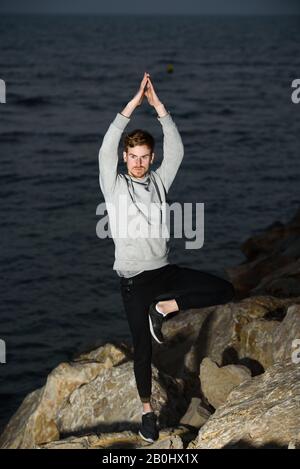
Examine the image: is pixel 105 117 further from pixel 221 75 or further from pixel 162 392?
pixel 162 392

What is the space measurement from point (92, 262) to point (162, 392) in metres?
12.1

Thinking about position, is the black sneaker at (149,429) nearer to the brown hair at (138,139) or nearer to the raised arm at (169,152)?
the raised arm at (169,152)

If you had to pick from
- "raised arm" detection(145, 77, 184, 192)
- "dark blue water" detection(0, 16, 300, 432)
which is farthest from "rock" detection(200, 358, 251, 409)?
"dark blue water" detection(0, 16, 300, 432)

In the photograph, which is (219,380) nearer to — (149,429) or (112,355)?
(149,429)

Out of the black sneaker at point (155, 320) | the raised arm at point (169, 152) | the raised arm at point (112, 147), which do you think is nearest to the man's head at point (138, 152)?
the raised arm at point (112, 147)

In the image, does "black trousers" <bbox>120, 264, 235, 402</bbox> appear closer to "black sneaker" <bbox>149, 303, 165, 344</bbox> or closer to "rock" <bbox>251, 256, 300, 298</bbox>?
"black sneaker" <bbox>149, 303, 165, 344</bbox>

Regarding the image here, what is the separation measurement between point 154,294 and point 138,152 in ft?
4.09

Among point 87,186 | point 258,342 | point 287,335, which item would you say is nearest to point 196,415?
point 287,335

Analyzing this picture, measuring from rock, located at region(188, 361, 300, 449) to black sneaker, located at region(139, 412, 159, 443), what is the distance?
1.56ft

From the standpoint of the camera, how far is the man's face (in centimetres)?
621

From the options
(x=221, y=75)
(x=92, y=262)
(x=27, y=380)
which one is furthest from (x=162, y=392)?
(x=221, y=75)

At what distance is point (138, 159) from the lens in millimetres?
6281

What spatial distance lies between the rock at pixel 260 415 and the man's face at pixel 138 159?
217 centimetres

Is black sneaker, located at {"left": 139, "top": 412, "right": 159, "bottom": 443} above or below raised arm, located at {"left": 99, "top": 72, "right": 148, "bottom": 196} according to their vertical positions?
below
